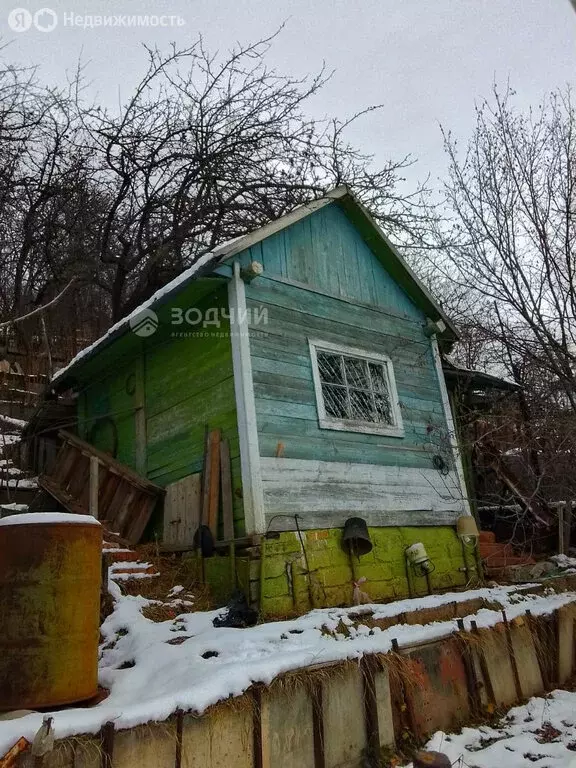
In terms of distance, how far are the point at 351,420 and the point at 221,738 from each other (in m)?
4.85

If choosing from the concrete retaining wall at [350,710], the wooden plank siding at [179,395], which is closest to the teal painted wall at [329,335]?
the wooden plank siding at [179,395]

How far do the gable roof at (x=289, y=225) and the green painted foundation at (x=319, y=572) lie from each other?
3.32 meters

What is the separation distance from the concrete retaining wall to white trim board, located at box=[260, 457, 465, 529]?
2.11 meters

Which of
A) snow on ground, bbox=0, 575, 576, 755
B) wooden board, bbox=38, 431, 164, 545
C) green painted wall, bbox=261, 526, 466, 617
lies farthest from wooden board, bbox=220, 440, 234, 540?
wooden board, bbox=38, 431, 164, 545

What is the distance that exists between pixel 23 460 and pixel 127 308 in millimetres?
4413

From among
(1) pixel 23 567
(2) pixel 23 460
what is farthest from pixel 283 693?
(2) pixel 23 460

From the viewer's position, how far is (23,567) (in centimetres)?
387

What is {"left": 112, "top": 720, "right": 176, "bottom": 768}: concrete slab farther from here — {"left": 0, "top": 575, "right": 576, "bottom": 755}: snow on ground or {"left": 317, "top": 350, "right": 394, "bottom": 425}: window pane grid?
{"left": 317, "top": 350, "right": 394, "bottom": 425}: window pane grid

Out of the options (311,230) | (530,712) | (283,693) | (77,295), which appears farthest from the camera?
(77,295)

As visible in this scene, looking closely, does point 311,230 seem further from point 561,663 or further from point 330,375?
point 561,663

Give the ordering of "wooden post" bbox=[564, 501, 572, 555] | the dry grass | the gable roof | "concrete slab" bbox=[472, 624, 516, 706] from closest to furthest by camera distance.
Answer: "concrete slab" bbox=[472, 624, 516, 706] → the dry grass → the gable roof → "wooden post" bbox=[564, 501, 572, 555]

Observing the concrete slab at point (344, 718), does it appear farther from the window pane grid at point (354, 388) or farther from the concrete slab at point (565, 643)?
the window pane grid at point (354, 388)

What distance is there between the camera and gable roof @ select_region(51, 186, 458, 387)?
7.18 metres

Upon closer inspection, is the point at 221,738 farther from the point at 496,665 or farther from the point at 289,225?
the point at 289,225
